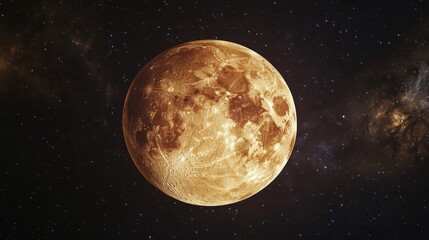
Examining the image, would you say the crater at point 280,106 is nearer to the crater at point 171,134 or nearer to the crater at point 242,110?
the crater at point 242,110

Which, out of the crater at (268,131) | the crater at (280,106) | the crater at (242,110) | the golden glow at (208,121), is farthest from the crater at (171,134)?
the crater at (280,106)

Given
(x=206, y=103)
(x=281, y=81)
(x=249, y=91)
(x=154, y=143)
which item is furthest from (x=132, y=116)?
(x=281, y=81)

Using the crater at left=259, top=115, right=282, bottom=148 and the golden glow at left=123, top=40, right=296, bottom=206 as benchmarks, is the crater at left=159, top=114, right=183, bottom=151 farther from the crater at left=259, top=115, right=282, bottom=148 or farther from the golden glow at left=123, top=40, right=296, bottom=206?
the crater at left=259, top=115, right=282, bottom=148

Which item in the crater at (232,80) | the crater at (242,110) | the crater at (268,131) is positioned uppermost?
the crater at (232,80)

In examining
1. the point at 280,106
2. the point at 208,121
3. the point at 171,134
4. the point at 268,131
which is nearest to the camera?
the point at 208,121

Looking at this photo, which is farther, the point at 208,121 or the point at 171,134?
the point at 171,134

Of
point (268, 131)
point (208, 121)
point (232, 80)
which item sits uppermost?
point (232, 80)

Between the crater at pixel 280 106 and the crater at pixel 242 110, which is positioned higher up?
the crater at pixel 242 110

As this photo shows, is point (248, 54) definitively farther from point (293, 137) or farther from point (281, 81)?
point (293, 137)

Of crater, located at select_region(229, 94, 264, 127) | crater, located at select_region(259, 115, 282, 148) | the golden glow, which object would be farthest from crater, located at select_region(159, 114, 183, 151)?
crater, located at select_region(259, 115, 282, 148)

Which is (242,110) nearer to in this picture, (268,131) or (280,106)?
(268,131)

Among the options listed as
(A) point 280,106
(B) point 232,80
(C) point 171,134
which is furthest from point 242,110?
(C) point 171,134
